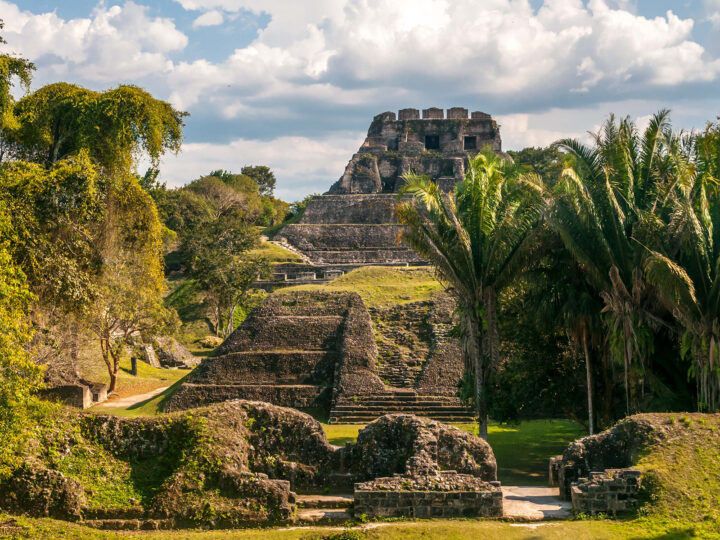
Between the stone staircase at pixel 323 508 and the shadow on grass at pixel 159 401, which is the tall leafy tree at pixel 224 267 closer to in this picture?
the shadow on grass at pixel 159 401

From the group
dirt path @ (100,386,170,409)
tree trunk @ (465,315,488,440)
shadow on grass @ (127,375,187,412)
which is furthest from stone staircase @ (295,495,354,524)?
dirt path @ (100,386,170,409)

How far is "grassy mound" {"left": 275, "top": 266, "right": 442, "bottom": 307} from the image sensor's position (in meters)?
27.2

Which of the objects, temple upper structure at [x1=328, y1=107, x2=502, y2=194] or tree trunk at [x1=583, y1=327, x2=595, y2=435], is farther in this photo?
→ temple upper structure at [x1=328, y1=107, x2=502, y2=194]

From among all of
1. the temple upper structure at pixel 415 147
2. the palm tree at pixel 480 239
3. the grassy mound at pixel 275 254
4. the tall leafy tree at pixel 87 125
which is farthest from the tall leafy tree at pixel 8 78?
the temple upper structure at pixel 415 147

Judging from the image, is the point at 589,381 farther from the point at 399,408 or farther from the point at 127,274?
the point at 127,274

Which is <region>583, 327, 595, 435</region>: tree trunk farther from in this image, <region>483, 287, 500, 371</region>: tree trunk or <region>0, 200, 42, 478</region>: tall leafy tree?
<region>0, 200, 42, 478</region>: tall leafy tree

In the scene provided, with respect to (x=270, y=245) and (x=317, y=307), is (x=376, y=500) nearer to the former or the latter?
(x=317, y=307)

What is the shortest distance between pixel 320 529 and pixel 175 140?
16482 millimetres

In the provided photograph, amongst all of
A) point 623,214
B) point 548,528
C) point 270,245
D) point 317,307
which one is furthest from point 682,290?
point 270,245

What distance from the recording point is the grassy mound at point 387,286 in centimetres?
2722

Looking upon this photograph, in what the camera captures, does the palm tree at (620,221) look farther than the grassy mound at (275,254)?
No

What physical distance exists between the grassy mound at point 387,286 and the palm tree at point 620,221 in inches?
383

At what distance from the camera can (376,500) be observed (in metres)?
11.1

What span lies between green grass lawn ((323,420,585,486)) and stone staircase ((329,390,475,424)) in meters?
0.51
